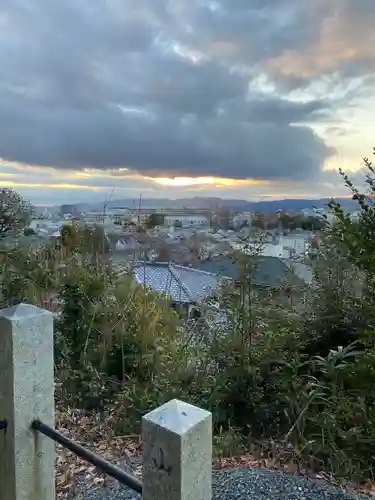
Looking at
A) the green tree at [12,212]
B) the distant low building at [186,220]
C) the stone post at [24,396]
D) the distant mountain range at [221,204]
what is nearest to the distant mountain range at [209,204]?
the distant mountain range at [221,204]

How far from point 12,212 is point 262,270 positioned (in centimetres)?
288

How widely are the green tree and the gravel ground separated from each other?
310 cm

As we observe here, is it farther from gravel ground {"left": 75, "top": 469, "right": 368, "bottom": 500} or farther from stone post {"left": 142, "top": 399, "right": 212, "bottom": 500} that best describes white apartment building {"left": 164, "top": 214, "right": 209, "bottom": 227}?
stone post {"left": 142, "top": 399, "right": 212, "bottom": 500}

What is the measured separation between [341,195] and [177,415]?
207 cm

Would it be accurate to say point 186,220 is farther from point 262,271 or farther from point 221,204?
point 262,271

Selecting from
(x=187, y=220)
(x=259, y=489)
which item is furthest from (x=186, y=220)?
(x=259, y=489)

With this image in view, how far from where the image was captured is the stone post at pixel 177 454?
74cm

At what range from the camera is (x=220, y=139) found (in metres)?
4.45

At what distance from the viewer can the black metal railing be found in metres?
0.89

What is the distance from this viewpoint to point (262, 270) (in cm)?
295

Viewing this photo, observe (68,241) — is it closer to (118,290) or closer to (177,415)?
(118,290)

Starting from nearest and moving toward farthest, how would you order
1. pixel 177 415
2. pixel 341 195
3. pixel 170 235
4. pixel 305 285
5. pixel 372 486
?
pixel 177 415 < pixel 372 486 < pixel 341 195 < pixel 305 285 < pixel 170 235

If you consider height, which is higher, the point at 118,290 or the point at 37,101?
the point at 37,101

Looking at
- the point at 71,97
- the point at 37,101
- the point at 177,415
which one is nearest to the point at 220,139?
the point at 71,97
